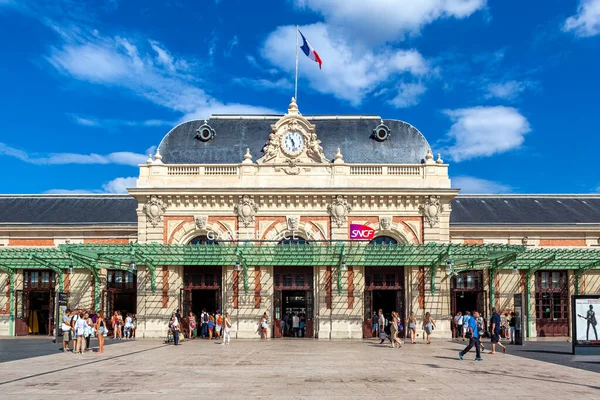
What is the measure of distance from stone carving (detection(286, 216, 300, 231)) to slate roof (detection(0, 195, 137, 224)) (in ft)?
35.5

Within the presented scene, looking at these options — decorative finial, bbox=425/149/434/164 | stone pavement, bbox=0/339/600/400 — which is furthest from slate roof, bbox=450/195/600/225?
stone pavement, bbox=0/339/600/400

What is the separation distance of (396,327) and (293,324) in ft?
23.5

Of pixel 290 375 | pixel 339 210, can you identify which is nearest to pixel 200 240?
pixel 339 210

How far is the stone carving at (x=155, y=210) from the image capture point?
32.5m

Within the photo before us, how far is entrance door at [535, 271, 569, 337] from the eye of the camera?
3559 centimetres

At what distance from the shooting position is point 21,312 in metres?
35.9

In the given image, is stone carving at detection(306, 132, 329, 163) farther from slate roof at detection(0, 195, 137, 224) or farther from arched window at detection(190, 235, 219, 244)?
slate roof at detection(0, 195, 137, 224)

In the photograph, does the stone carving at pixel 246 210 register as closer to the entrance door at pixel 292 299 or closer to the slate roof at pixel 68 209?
the entrance door at pixel 292 299

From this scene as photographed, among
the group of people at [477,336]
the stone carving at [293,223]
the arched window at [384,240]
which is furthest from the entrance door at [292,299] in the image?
the group of people at [477,336]

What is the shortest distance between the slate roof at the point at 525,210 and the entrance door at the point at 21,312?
23.7 meters

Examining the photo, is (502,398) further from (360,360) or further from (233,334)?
(233,334)

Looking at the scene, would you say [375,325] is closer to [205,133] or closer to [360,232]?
[360,232]

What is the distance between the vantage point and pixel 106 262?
1284 inches

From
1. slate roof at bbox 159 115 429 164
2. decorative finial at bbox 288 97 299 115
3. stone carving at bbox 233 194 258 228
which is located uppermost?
decorative finial at bbox 288 97 299 115
